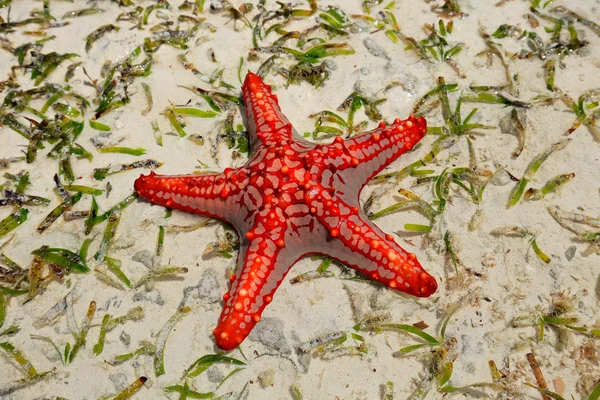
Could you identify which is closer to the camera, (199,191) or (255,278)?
(255,278)

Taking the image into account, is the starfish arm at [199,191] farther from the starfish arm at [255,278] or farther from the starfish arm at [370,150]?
the starfish arm at [370,150]

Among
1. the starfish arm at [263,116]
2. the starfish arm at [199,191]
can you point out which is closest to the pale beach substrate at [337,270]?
the starfish arm at [199,191]

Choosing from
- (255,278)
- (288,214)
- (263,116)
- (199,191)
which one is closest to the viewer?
(255,278)

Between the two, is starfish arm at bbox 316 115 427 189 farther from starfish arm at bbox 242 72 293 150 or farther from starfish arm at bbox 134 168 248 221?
starfish arm at bbox 134 168 248 221

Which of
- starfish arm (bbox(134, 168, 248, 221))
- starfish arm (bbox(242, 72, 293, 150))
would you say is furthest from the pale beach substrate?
starfish arm (bbox(242, 72, 293, 150))

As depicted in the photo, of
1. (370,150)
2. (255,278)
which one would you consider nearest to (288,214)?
(255,278)

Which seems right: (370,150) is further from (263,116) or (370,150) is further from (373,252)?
(263,116)

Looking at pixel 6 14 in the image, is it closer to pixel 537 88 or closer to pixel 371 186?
pixel 371 186
